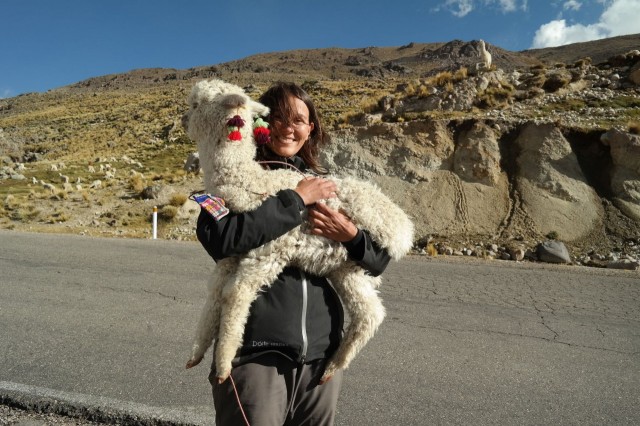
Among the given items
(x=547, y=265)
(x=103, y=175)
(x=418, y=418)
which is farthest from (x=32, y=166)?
(x=418, y=418)

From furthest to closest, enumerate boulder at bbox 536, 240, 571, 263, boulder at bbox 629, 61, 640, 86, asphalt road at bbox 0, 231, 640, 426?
boulder at bbox 629, 61, 640, 86 < boulder at bbox 536, 240, 571, 263 < asphalt road at bbox 0, 231, 640, 426

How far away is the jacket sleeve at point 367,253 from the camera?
1.92 m

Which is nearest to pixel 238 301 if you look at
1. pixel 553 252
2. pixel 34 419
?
pixel 34 419

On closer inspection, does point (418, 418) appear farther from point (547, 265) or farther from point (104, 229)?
point (104, 229)

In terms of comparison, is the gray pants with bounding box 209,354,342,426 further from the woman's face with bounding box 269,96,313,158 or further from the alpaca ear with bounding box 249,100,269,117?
the alpaca ear with bounding box 249,100,269,117

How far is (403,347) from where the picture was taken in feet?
17.1

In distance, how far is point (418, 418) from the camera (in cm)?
372

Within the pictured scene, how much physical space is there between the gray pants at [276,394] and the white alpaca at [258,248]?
0.07 metres

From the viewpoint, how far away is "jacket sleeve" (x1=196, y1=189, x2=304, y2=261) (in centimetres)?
176

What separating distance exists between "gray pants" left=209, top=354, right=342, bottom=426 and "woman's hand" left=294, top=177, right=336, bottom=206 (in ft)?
2.09

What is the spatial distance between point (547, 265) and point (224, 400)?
1008cm

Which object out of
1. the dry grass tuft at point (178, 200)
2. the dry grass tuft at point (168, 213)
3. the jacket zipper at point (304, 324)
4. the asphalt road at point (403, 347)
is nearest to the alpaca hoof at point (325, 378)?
the jacket zipper at point (304, 324)

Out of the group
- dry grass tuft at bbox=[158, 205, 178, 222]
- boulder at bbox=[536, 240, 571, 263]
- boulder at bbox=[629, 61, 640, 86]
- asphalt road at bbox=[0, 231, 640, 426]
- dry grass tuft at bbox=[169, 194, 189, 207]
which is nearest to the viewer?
asphalt road at bbox=[0, 231, 640, 426]

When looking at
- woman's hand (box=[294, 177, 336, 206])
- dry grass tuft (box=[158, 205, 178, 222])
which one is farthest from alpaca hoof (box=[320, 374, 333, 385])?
dry grass tuft (box=[158, 205, 178, 222])
